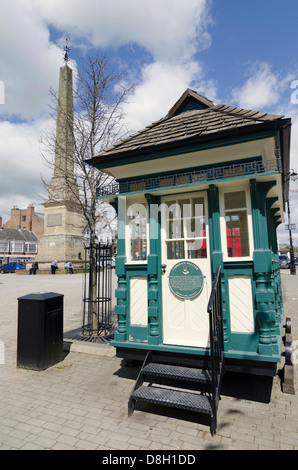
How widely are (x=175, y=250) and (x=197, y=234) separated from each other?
529 millimetres

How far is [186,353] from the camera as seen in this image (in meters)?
4.37

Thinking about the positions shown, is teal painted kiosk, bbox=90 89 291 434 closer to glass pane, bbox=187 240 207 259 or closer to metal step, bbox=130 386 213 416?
glass pane, bbox=187 240 207 259

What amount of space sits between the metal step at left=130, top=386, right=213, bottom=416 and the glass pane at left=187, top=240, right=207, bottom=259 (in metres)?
2.12

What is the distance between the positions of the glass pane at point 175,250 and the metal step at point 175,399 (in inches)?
83.9

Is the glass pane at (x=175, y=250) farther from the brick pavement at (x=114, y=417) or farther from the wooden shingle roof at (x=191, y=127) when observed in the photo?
the brick pavement at (x=114, y=417)

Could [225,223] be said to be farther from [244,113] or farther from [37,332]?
[37,332]

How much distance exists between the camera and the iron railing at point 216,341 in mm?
3447

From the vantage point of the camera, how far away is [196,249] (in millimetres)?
4902

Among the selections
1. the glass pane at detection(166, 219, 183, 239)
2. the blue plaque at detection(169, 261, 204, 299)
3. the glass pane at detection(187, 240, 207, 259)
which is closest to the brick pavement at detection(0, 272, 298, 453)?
the blue plaque at detection(169, 261, 204, 299)

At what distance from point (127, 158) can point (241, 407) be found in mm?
4317

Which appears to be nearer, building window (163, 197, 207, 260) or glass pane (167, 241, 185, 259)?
building window (163, 197, 207, 260)

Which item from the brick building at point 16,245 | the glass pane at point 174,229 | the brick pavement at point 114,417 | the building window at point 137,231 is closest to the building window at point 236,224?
the glass pane at point 174,229

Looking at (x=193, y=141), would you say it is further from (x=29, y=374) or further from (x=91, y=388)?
(x=29, y=374)

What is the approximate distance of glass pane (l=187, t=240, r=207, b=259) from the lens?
484 centimetres
